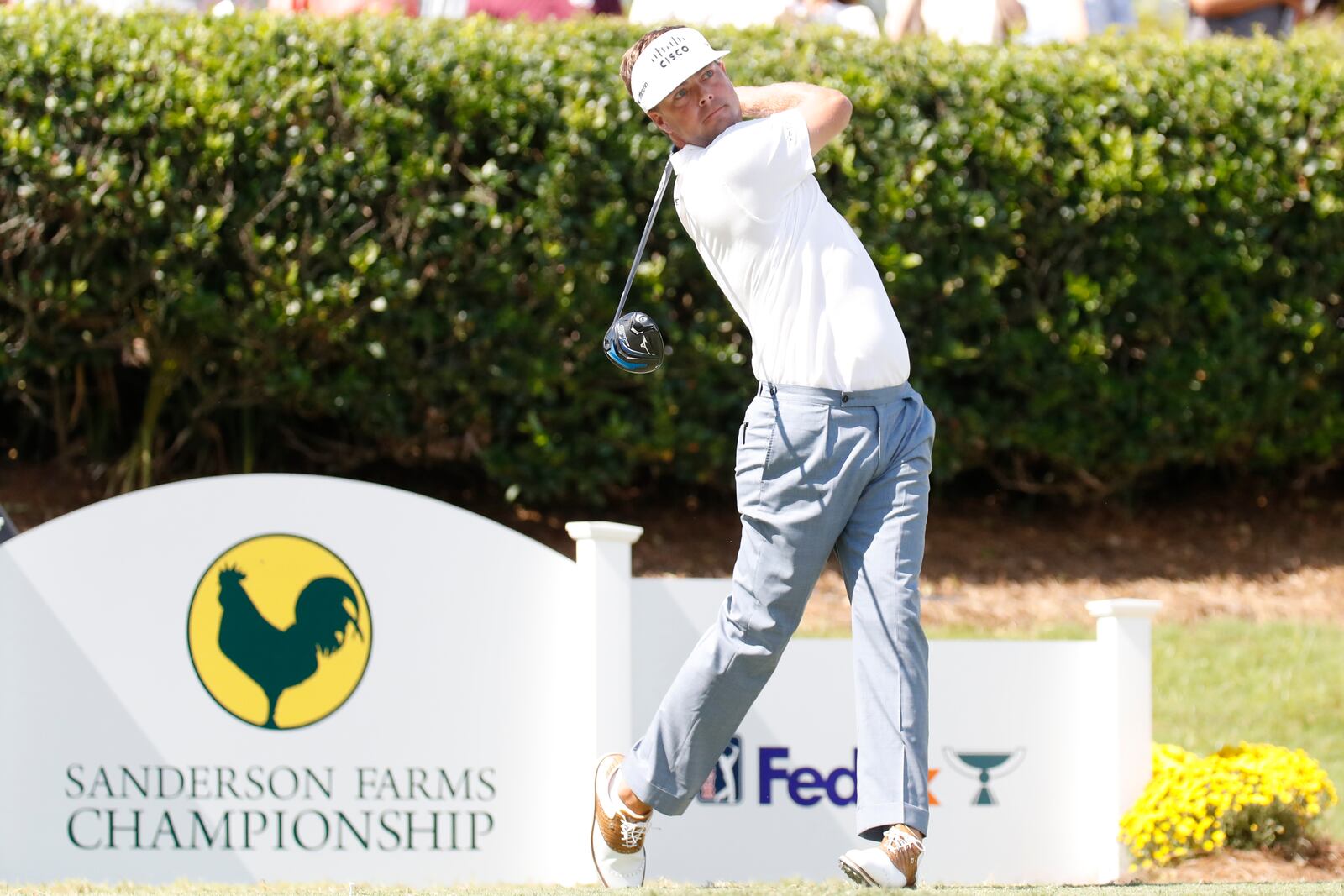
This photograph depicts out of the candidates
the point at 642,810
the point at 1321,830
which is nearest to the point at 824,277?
the point at 642,810

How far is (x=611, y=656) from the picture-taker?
4.35 m

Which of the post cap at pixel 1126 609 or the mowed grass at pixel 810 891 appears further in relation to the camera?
the post cap at pixel 1126 609

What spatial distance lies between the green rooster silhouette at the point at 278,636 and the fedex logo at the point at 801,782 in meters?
1.29

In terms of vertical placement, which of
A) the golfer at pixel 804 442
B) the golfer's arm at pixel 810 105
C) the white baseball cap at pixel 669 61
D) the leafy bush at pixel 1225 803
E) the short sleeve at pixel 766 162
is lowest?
the leafy bush at pixel 1225 803

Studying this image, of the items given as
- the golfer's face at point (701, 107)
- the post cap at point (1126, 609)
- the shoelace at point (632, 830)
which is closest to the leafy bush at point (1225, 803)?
the post cap at point (1126, 609)

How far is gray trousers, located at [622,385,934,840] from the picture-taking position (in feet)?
10.7

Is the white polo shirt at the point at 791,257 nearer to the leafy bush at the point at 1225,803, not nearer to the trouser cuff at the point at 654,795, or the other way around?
the trouser cuff at the point at 654,795

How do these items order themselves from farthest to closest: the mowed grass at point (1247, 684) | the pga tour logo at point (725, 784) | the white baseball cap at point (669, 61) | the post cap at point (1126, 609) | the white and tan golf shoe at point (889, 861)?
the mowed grass at point (1247, 684) → the post cap at point (1126, 609) → the pga tour logo at point (725, 784) → the white baseball cap at point (669, 61) → the white and tan golf shoe at point (889, 861)

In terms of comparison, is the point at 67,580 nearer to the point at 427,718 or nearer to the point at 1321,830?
the point at 427,718

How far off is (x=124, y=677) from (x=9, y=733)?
32 cm

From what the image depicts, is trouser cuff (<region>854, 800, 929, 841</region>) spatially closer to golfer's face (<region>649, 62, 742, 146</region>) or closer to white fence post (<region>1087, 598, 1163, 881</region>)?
golfer's face (<region>649, 62, 742, 146</region>)

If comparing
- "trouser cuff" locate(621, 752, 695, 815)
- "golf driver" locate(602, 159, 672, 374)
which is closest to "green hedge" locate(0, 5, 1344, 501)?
"golf driver" locate(602, 159, 672, 374)

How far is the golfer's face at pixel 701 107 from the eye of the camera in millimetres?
3314

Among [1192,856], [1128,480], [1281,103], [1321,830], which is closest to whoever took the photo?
[1192,856]
